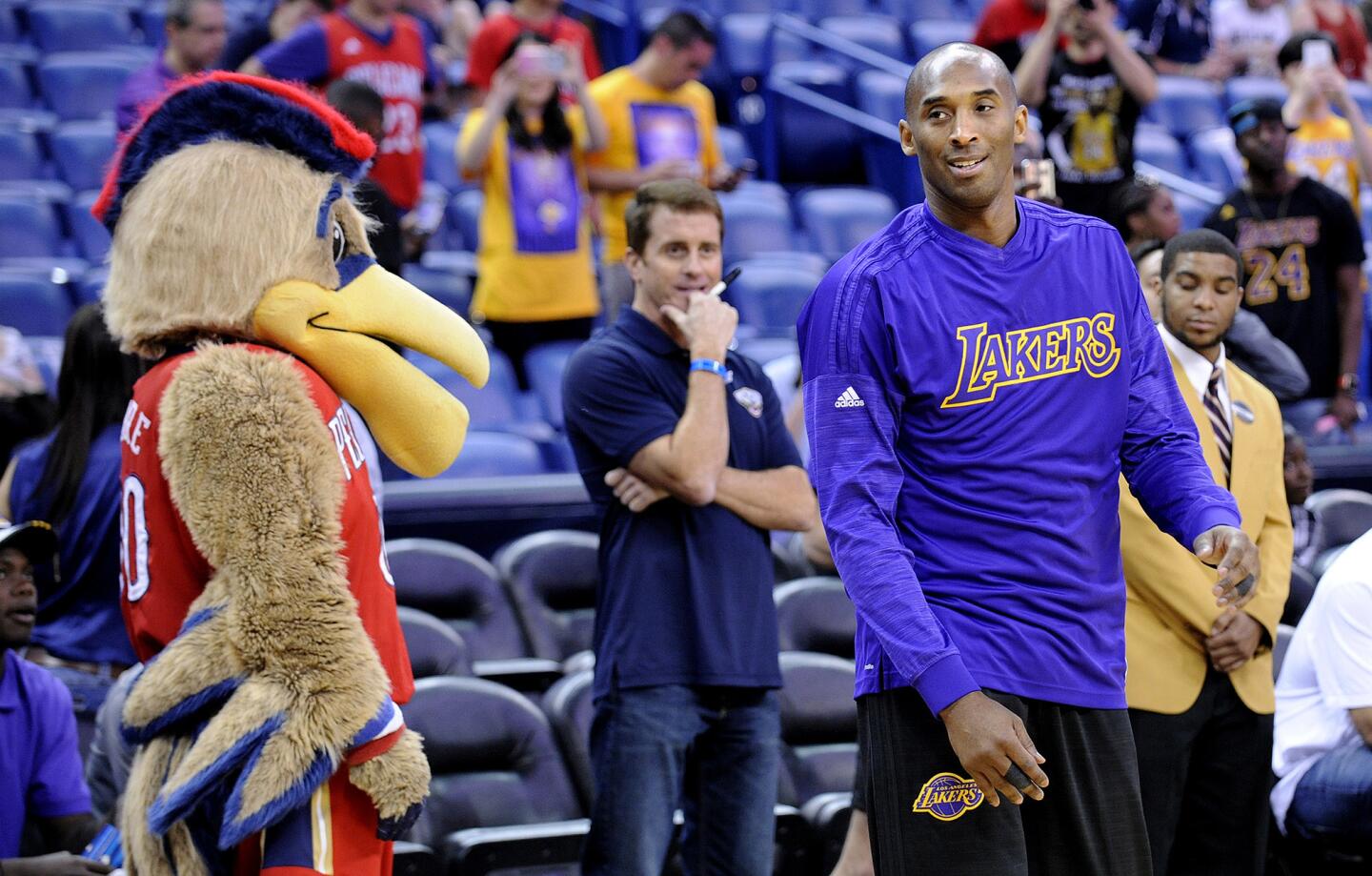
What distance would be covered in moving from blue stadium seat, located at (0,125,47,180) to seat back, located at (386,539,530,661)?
12.7 ft

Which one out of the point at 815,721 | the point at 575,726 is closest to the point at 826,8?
the point at 815,721

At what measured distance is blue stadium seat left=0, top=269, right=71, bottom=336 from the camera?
6582 millimetres

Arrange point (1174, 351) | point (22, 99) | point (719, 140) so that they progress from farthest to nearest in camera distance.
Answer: point (719, 140), point (22, 99), point (1174, 351)

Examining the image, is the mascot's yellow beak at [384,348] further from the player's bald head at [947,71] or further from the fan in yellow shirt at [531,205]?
A: the fan in yellow shirt at [531,205]

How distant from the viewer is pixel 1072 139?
6.75 m

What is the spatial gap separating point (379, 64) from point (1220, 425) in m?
4.10

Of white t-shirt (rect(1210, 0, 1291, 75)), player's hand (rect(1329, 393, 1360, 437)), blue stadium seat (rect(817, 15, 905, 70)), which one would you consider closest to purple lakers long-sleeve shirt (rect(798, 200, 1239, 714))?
player's hand (rect(1329, 393, 1360, 437))

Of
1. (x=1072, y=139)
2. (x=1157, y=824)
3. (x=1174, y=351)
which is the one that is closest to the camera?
(x=1157, y=824)

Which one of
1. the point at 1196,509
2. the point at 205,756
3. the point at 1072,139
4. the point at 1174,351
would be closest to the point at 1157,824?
the point at 1174,351

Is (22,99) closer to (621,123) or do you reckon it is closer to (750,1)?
(621,123)

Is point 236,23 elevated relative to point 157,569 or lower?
elevated

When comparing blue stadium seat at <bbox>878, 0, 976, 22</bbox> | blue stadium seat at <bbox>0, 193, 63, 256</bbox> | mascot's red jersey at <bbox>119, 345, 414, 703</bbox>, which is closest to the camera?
mascot's red jersey at <bbox>119, 345, 414, 703</bbox>

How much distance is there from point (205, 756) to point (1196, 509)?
151 centimetres

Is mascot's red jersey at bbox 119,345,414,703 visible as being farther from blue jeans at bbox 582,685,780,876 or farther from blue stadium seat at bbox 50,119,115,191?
blue stadium seat at bbox 50,119,115,191
